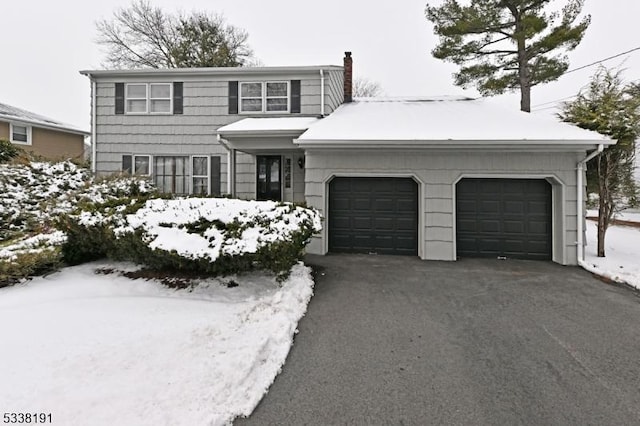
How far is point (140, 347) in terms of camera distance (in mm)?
3049

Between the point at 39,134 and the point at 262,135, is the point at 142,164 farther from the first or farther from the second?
the point at 39,134

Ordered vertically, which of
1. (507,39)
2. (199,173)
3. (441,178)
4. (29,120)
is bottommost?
(441,178)

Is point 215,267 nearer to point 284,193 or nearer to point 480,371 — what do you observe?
point 480,371

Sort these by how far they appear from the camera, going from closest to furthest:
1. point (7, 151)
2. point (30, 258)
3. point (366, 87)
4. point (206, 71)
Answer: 1. point (30, 258)
2. point (206, 71)
3. point (7, 151)
4. point (366, 87)

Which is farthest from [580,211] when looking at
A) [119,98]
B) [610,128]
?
[119,98]

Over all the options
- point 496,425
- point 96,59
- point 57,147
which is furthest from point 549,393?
point 96,59

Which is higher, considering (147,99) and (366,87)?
(366,87)

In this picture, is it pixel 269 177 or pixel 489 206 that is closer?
pixel 489 206

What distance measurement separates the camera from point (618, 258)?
750 centimetres

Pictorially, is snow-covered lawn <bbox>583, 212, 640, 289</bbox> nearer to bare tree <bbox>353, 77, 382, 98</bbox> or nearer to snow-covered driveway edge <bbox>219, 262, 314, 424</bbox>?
snow-covered driveway edge <bbox>219, 262, 314, 424</bbox>

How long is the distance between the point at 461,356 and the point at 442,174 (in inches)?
197

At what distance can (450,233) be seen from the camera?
740 cm

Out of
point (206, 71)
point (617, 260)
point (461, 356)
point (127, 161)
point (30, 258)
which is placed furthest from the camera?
point (127, 161)

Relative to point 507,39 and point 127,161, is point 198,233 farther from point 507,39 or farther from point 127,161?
point 507,39
